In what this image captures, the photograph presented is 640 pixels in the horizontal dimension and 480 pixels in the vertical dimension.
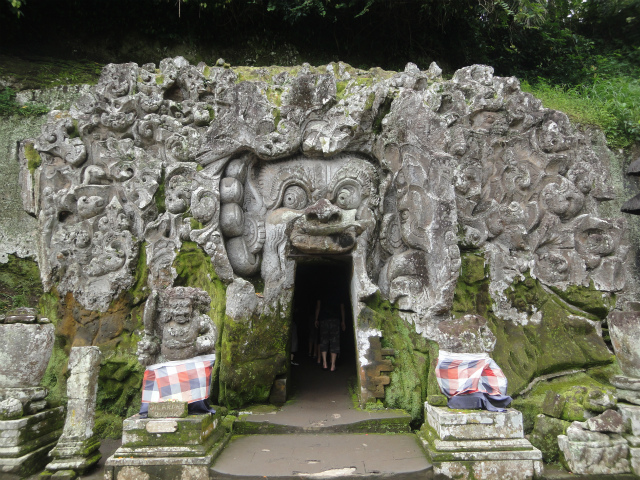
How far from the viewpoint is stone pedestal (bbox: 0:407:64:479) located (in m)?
4.69

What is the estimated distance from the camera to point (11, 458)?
472 centimetres

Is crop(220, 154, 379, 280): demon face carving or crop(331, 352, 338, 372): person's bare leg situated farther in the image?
crop(331, 352, 338, 372): person's bare leg

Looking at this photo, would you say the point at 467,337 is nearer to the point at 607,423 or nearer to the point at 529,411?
the point at 607,423

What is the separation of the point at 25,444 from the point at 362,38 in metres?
10.7

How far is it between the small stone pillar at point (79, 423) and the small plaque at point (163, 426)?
0.87 metres

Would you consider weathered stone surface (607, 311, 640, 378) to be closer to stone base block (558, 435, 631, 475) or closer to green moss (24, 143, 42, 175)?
stone base block (558, 435, 631, 475)

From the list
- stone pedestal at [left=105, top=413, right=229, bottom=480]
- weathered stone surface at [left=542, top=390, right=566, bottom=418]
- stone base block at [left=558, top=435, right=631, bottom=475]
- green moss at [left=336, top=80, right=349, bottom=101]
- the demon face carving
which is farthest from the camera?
green moss at [left=336, top=80, right=349, bottom=101]

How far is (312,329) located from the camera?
380 inches

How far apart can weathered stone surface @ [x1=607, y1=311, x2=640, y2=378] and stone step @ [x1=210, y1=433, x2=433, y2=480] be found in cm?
230

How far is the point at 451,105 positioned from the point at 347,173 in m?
2.04

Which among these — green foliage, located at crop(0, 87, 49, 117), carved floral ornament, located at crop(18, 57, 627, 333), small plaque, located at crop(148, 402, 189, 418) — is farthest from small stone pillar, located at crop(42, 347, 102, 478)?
green foliage, located at crop(0, 87, 49, 117)

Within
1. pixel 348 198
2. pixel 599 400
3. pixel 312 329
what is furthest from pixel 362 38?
pixel 599 400

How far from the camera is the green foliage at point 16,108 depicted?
887 centimetres

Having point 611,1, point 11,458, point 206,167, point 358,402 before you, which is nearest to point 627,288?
point 358,402
